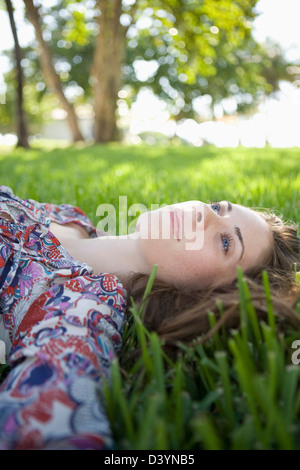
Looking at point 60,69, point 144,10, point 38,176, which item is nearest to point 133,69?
point 60,69

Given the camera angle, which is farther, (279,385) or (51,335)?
(51,335)

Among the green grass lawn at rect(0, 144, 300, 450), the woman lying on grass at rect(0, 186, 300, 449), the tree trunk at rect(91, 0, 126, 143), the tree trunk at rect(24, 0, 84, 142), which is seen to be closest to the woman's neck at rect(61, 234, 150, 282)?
the woman lying on grass at rect(0, 186, 300, 449)

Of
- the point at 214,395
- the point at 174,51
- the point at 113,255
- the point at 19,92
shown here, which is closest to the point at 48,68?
the point at 19,92

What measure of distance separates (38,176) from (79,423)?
456cm

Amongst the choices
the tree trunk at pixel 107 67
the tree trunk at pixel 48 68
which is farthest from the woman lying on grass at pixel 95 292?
the tree trunk at pixel 107 67

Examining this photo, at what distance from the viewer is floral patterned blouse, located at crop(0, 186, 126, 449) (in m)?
0.97

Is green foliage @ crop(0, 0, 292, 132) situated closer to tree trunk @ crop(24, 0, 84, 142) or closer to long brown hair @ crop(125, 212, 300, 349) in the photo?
tree trunk @ crop(24, 0, 84, 142)

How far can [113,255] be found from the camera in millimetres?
1967

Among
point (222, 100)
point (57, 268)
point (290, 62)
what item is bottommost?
point (57, 268)

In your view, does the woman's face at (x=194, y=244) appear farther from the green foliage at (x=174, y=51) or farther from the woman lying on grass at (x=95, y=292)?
the green foliage at (x=174, y=51)

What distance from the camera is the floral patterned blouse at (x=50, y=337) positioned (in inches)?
38.3

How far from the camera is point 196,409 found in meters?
1.01

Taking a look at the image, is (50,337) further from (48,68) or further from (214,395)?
(48,68)

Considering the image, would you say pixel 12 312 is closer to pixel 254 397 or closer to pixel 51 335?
pixel 51 335
